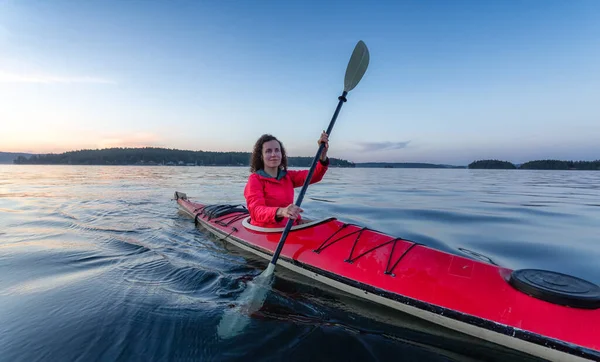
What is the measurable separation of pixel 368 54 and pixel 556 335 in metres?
5.54

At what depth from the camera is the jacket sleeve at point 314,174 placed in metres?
5.61

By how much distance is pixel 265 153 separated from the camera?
5.13m

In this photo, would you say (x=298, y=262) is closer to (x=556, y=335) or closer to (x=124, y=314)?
(x=124, y=314)

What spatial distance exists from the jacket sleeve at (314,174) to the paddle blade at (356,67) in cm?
165

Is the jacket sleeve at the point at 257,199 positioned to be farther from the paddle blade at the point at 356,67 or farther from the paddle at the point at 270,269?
the paddle blade at the point at 356,67

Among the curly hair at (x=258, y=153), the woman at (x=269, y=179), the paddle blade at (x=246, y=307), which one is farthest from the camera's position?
the curly hair at (x=258, y=153)

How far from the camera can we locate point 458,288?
317 cm

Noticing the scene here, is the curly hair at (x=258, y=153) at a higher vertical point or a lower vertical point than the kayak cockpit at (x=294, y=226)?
higher

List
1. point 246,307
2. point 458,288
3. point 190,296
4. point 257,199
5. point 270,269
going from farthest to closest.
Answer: point 257,199 → point 270,269 → point 190,296 → point 246,307 → point 458,288

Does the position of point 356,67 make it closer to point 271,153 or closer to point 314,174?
point 314,174

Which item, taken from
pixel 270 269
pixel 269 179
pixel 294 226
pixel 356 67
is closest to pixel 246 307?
pixel 270 269

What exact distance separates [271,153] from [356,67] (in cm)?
270

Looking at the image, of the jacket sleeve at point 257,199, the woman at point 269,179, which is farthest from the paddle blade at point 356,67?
the jacket sleeve at point 257,199

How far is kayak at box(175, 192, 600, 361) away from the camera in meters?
2.54
